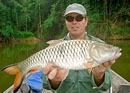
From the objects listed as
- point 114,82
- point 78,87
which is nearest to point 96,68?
point 78,87

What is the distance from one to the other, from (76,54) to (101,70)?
1.15ft

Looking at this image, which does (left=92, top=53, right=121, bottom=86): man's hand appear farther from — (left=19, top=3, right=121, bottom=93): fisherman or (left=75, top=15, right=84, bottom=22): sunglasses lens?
(left=75, top=15, right=84, bottom=22): sunglasses lens

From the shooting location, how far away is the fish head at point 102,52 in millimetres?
1639

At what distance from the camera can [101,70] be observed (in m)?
1.78

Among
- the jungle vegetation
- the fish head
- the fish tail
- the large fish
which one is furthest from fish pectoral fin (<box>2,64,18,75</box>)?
the jungle vegetation

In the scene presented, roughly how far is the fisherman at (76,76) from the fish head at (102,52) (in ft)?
0.24

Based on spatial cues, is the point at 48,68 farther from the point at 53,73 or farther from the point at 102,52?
the point at 102,52

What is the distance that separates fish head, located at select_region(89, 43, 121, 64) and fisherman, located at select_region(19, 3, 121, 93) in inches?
2.9

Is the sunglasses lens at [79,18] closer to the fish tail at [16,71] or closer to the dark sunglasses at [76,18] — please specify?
the dark sunglasses at [76,18]

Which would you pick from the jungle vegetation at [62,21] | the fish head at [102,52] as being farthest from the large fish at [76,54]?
the jungle vegetation at [62,21]

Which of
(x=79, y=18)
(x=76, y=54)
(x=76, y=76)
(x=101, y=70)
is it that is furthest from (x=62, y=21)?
(x=76, y=54)

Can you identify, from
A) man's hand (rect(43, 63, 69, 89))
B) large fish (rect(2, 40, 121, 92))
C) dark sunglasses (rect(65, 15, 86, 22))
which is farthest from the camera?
dark sunglasses (rect(65, 15, 86, 22))

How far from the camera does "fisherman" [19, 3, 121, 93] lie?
1.83m

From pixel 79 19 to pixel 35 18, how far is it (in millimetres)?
31091
